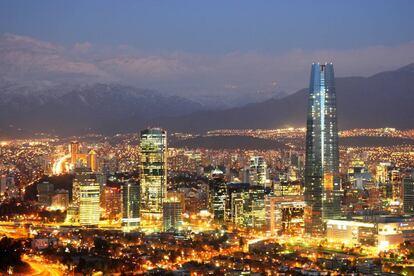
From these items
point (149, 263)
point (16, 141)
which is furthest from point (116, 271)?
point (16, 141)

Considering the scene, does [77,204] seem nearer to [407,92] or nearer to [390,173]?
[390,173]

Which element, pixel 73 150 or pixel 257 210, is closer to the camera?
pixel 257 210

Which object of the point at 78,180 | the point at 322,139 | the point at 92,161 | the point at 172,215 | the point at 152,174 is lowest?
the point at 172,215

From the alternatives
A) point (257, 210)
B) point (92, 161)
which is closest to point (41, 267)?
point (257, 210)

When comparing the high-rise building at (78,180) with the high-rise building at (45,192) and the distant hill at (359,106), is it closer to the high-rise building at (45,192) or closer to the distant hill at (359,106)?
the high-rise building at (45,192)

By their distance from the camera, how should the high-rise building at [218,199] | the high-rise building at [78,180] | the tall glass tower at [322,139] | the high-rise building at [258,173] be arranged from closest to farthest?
the tall glass tower at [322,139]
the high-rise building at [218,199]
the high-rise building at [78,180]
the high-rise building at [258,173]

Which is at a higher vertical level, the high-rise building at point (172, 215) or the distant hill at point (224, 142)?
the distant hill at point (224, 142)

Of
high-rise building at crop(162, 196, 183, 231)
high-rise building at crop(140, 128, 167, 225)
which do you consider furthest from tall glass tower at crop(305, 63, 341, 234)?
high-rise building at crop(140, 128, 167, 225)

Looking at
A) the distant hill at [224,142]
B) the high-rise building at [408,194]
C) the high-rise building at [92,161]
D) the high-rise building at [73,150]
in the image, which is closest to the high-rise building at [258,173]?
the high-rise building at [408,194]

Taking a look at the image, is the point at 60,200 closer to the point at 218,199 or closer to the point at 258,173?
the point at 218,199
